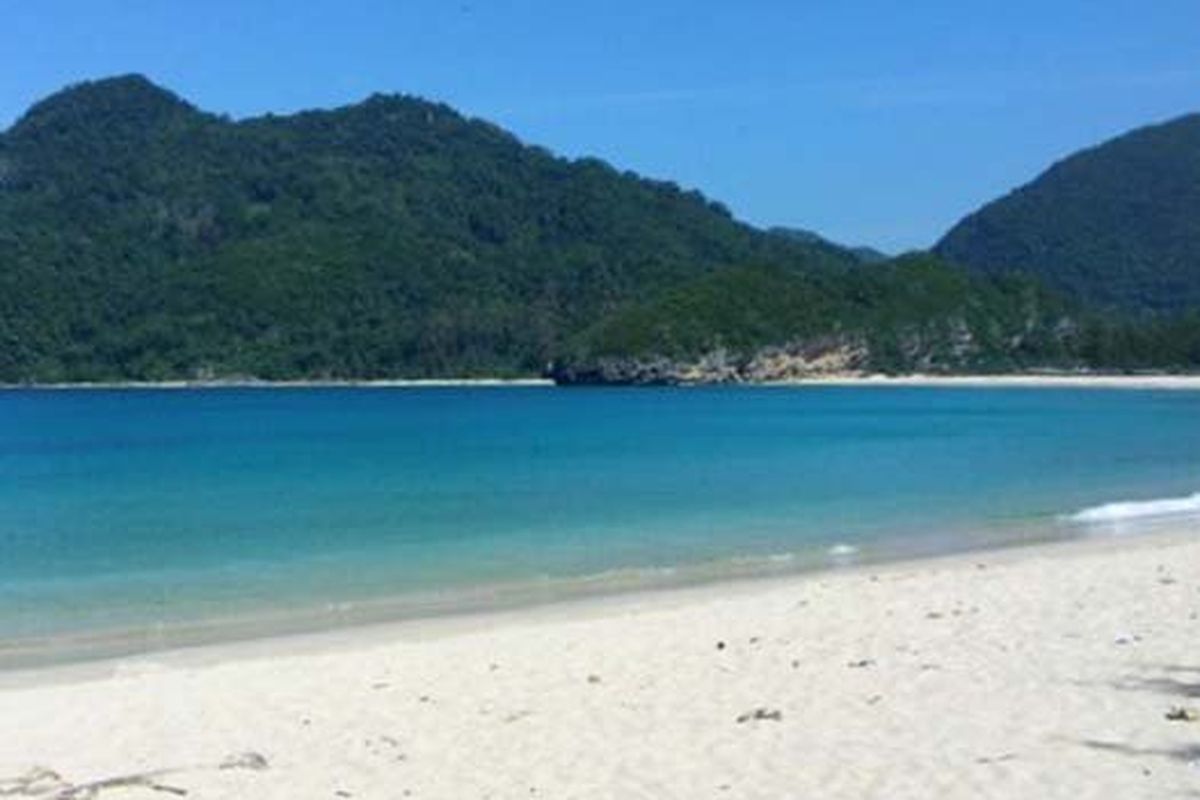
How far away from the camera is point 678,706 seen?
11156 millimetres

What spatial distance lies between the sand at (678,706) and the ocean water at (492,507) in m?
3.66

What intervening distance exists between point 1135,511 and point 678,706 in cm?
1939

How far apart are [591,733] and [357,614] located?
8406 mm

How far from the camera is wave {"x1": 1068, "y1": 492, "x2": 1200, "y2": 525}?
27.4 metres

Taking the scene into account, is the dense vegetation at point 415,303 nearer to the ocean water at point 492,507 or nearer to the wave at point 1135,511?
the ocean water at point 492,507

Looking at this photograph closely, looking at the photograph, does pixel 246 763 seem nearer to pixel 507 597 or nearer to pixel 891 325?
pixel 507 597

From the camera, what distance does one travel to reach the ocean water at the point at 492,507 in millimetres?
20688

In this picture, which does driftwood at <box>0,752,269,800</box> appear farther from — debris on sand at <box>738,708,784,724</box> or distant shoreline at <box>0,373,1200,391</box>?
distant shoreline at <box>0,373,1200,391</box>

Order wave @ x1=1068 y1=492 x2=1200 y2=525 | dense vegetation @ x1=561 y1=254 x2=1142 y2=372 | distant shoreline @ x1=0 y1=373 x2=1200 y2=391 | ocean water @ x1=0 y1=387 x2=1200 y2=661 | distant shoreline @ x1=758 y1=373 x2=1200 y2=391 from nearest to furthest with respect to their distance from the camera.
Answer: ocean water @ x1=0 y1=387 x2=1200 y2=661, wave @ x1=1068 y1=492 x2=1200 y2=525, distant shoreline @ x1=758 y1=373 x2=1200 y2=391, distant shoreline @ x1=0 y1=373 x2=1200 y2=391, dense vegetation @ x1=561 y1=254 x2=1142 y2=372

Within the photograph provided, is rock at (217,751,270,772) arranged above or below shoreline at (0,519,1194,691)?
above

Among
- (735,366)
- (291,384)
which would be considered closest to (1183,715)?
(735,366)

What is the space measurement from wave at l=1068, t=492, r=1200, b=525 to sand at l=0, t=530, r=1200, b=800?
416 inches

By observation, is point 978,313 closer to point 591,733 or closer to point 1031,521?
point 1031,521

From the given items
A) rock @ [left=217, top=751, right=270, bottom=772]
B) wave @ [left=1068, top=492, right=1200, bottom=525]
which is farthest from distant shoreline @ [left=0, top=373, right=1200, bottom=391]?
rock @ [left=217, top=751, right=270, bottom=772]
